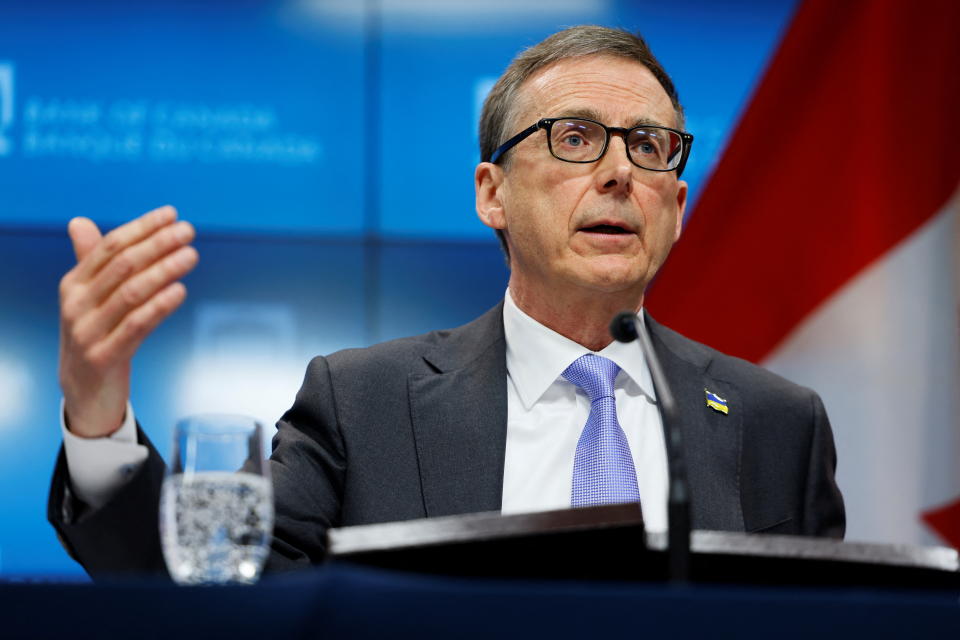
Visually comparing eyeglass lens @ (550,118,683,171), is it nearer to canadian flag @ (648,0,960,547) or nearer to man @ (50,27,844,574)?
man @ (50,27,844,574)

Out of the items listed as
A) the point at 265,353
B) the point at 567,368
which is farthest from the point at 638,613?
the point at 265,353

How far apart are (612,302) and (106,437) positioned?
3.79 ft

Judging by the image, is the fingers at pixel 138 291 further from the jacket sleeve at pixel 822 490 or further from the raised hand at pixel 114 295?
the jacket sleeve at pixel 822 490

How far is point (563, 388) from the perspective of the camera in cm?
207

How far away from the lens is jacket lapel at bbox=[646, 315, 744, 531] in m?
1.96

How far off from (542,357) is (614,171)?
37 centimetres

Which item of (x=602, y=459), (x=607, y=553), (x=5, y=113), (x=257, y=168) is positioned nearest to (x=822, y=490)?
(x=602, y=459)

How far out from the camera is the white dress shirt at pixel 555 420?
1.94 m

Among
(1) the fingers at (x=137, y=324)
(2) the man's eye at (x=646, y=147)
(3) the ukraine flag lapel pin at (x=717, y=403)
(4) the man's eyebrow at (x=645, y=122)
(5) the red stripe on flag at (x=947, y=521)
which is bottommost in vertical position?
(5) the red stripe on flag at (x=947, y=521)

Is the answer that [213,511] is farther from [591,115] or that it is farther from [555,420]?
[591,115]

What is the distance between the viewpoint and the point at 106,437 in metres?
1.20

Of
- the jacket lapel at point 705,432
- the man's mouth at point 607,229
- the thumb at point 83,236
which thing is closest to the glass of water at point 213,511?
the thumb at point 83,236

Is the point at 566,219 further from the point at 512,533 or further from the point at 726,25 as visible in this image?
the point at 726,25

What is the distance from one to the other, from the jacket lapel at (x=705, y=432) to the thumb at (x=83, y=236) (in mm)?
1100
